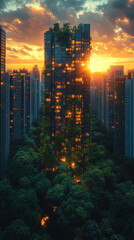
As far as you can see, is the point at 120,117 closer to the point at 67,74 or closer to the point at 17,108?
the point at 67,74

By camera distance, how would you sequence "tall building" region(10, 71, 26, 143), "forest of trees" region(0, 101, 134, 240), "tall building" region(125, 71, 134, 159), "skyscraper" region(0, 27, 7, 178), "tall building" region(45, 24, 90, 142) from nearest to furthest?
"forest of trees" region(0, 101, 134, 240) → "skyscraper" region(0, 27, 7, 178) → "tall building" region(125, 71, 134, 159) → "tall building" region(45, 24, 90, 142) → "tall building" region(10, 71, 26, 143)

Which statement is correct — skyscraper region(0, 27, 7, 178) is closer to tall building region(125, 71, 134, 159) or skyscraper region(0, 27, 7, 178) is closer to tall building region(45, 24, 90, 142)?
tall building region(45, 24, 90, 142)

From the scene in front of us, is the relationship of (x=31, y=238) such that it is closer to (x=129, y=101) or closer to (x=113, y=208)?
(x=113, y=208)

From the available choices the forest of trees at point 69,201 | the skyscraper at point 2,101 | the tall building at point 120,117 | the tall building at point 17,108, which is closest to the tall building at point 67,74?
the tall building at point 120,117

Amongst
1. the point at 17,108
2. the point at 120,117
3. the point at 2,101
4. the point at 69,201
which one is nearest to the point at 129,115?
the point at 120,117

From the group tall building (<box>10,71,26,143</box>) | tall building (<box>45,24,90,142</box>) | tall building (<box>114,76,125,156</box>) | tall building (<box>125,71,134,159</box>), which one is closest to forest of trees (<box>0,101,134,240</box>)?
tall building (<box>125,71,134,159</box>)

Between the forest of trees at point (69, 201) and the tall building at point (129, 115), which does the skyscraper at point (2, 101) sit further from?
the tall building at point (129, 115)

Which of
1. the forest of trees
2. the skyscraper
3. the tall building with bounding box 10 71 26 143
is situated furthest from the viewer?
the tall building with bounding box 10 71 26 143
